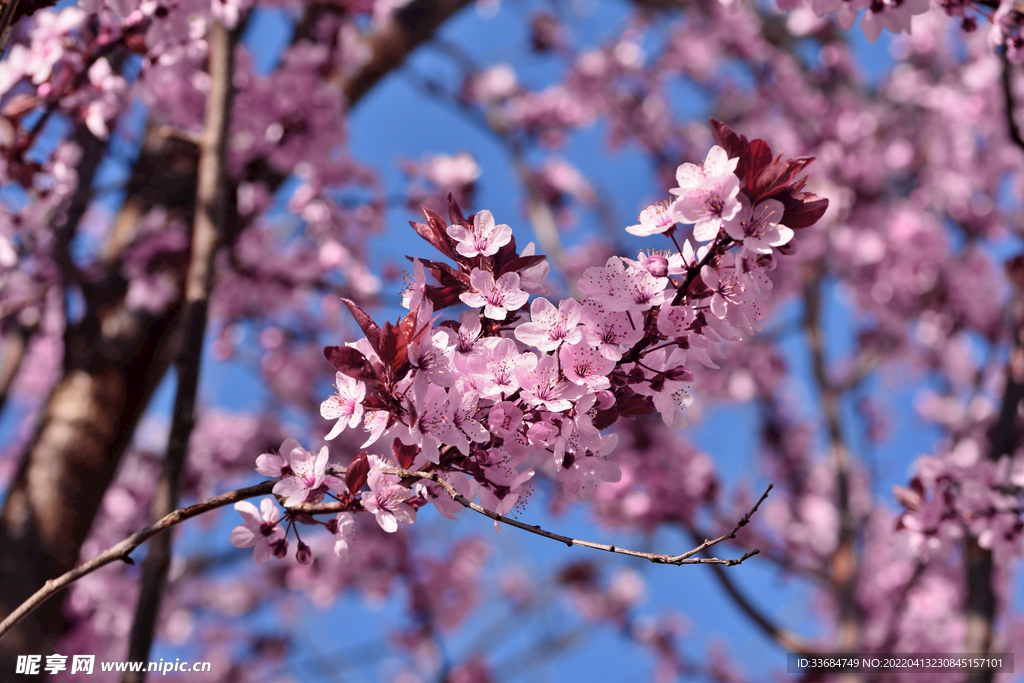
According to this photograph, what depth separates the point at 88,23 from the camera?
2227 millimetres

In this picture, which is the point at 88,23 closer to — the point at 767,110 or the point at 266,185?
the point at 266,185

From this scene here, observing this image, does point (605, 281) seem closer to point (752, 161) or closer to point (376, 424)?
point (752, 161)

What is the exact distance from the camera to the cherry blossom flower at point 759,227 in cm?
121

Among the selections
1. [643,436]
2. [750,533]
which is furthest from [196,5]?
[750,533]

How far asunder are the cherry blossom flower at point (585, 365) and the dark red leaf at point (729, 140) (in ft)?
1.44

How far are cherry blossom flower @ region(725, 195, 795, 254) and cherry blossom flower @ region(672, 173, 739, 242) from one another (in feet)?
0.09

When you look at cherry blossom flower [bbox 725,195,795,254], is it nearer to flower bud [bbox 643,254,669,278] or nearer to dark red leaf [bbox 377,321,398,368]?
flower bud [bbox 643,254,669,278]

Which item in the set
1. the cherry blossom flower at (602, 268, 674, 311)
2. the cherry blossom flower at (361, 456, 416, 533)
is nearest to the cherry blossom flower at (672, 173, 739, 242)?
the cherry blossom flower at (602, 268, 674, 311)

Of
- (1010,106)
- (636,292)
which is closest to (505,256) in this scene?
(636,292)

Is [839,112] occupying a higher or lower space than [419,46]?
lower

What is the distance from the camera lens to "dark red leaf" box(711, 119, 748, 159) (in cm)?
124

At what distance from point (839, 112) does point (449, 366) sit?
5.02 meters

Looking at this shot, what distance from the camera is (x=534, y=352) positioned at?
1261 millimetres

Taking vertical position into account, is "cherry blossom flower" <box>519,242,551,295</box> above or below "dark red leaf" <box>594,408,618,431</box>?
above
